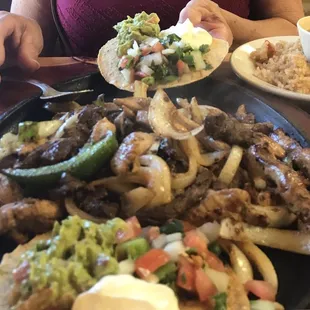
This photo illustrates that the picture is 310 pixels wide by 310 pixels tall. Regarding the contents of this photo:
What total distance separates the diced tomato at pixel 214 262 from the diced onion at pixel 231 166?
→ 318 mm

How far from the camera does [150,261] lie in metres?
1.06

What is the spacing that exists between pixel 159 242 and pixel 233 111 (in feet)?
3.01

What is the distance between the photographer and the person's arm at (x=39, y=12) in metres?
2.98

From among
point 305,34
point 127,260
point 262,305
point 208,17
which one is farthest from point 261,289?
point 208,17

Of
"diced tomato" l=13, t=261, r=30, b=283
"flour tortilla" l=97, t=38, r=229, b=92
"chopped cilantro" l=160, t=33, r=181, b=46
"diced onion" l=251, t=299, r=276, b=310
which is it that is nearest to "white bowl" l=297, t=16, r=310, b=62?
"flour tortilla" l=97, t=38, r=229, b=92

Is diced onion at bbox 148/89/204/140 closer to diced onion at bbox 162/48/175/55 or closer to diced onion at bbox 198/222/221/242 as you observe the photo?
diced onion at bbox 198/222/221/242

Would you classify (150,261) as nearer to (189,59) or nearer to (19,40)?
(189,59)

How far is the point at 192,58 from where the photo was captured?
2.24 m

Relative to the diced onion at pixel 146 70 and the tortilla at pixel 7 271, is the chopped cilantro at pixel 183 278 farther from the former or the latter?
the diced onion at pixel 146 70

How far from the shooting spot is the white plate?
1971 mm

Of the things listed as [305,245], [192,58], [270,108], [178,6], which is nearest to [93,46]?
[178,6]

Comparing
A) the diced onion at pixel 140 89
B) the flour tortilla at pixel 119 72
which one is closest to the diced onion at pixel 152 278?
the diced onion at pixel 140 89

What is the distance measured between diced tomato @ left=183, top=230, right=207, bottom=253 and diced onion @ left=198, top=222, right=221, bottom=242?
5 cm

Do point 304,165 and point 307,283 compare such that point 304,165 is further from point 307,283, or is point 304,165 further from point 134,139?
point 134,139
